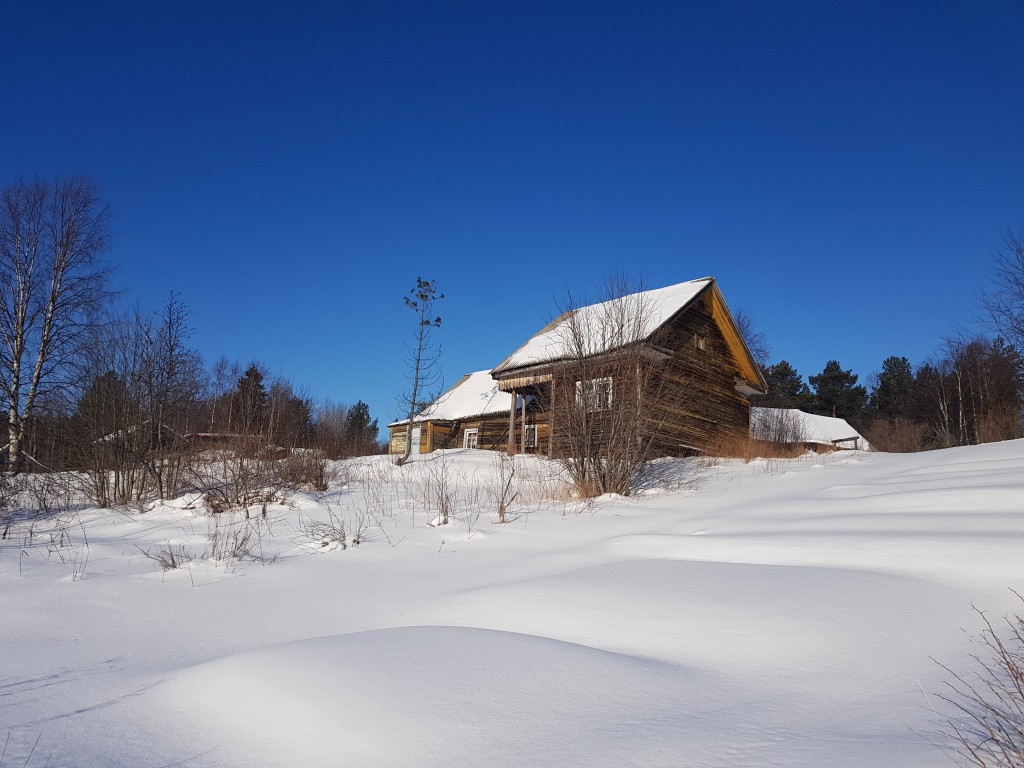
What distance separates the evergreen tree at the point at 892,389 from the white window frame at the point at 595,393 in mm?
48866

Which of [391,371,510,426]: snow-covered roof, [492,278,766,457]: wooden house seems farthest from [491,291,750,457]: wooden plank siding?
[391,371,510,426]: snow-covered roof

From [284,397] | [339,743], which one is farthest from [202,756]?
[284,397]

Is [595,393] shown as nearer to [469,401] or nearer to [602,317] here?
[602,317]

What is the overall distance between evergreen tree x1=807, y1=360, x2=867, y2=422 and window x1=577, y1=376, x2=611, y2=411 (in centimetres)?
5042

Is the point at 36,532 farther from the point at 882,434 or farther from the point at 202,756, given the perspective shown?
the point at 882,434

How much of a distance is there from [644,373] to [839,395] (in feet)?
167

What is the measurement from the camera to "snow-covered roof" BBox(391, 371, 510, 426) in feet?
92.7

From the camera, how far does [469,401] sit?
100 feet

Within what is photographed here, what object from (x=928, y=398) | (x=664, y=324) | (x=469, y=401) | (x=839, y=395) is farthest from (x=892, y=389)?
(x=664, y=324)

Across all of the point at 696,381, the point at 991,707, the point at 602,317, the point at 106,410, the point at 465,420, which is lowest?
the point at 991,707

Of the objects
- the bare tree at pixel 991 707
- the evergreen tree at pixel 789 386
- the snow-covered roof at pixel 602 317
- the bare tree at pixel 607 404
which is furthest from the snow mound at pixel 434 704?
the evergreen tree at pixel 789 386

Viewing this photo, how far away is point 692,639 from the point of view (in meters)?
3.47

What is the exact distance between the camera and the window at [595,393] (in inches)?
431

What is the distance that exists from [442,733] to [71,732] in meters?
1.51
